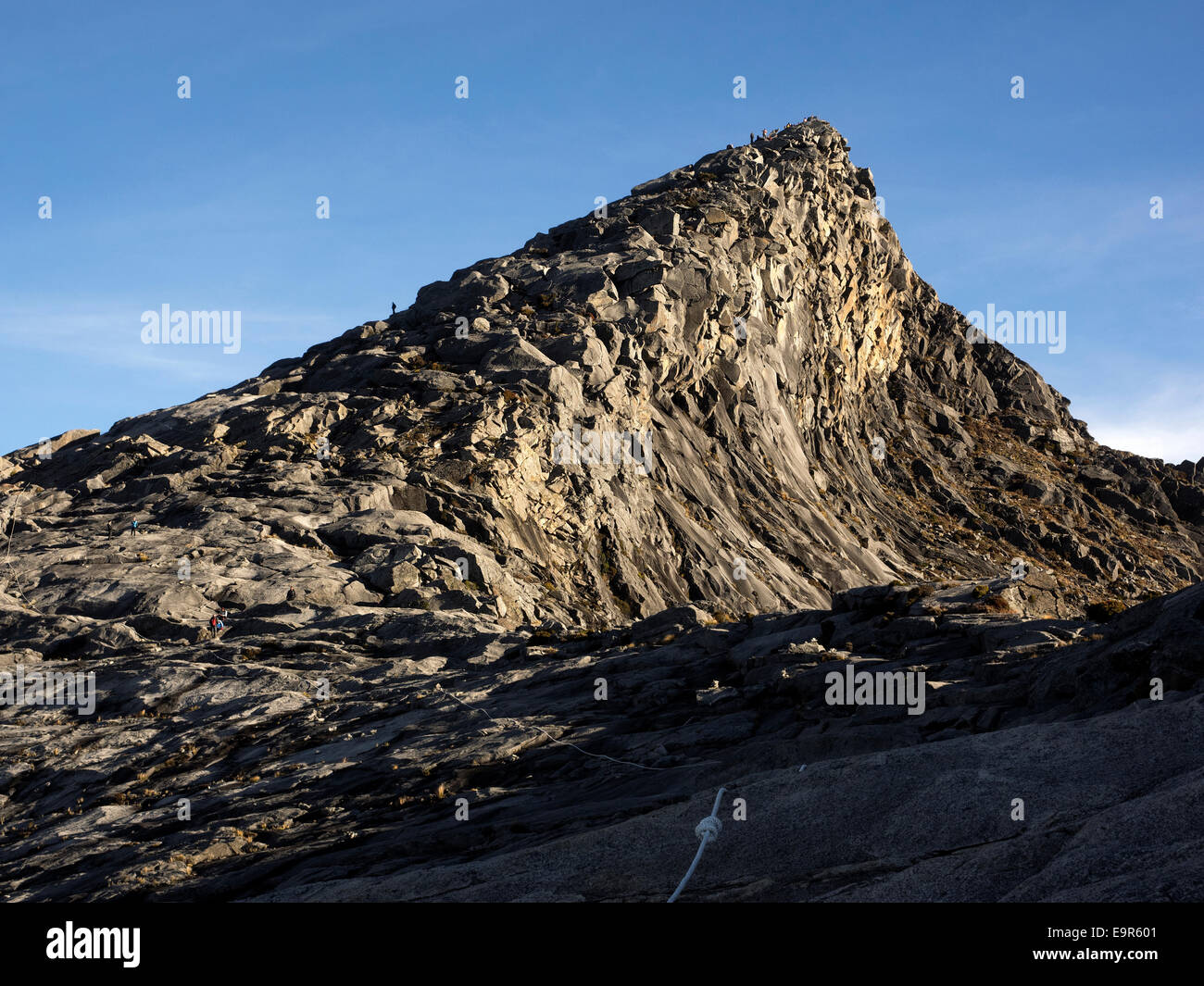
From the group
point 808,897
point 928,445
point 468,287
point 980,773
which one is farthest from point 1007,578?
point 928,445

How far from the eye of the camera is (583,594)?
56.8 metres

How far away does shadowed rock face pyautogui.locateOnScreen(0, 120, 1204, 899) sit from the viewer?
733 inches

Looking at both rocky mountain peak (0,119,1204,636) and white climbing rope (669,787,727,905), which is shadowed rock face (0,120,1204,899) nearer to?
rocky mountain peak (0,119,1204,636)

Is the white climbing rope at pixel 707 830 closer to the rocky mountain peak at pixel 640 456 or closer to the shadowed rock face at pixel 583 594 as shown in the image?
the shadowed rock face at pixel 583 594

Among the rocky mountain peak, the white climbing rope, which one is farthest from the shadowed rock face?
the white climbing rope

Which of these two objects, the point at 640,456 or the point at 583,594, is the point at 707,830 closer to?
the point at 583,594

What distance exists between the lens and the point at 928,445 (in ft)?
376

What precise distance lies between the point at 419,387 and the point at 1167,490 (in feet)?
299

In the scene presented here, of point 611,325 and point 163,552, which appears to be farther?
point 611,325

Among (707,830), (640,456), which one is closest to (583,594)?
(640,456)

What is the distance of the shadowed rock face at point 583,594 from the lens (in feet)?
61.1

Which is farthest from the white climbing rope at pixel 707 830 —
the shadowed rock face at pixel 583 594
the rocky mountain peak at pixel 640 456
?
the rocky mountain peak at pixel 640 456
